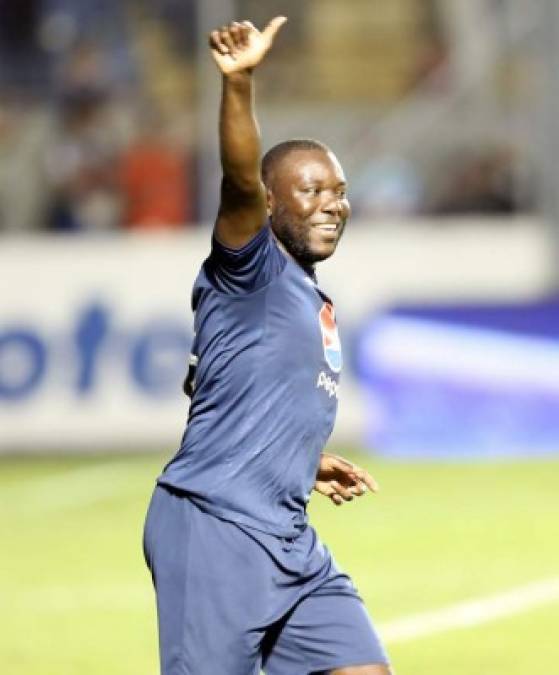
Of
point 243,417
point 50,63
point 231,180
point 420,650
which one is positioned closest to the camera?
point 231,180

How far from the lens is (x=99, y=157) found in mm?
16375

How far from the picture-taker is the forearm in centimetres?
487

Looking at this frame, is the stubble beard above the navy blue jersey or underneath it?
above

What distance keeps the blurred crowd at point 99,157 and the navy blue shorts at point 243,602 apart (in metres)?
10.7

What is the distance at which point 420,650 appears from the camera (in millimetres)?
8266

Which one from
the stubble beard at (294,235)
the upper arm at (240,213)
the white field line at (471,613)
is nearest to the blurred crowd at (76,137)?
the white field line at (471,613)

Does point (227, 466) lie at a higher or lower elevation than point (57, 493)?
higher

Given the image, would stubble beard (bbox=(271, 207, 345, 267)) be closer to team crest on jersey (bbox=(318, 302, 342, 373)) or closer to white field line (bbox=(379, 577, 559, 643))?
team crest on jersey (bbox=(318, 302, 342, 373))

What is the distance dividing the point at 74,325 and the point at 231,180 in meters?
10.3

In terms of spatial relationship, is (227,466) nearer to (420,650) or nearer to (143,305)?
(420,650)

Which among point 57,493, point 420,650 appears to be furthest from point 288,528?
point 57,493

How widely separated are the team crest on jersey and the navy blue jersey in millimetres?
13

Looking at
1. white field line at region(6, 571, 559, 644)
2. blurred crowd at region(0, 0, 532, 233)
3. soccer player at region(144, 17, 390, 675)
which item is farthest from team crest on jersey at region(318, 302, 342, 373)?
blurred crowd at region(0, 0, 532, 233)

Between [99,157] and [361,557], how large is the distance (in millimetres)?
6594
